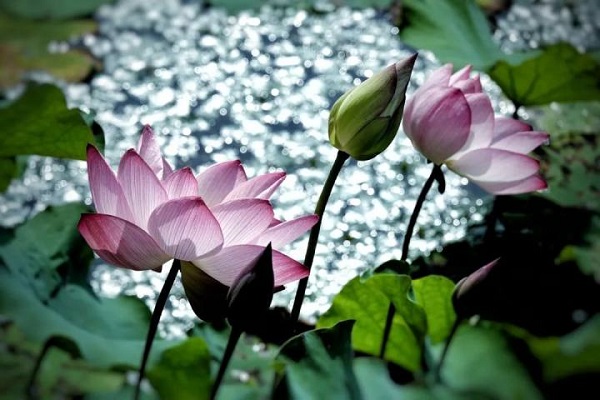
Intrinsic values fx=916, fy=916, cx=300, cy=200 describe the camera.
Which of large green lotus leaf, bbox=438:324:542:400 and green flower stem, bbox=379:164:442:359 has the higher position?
green flower stem, bbox=379:164:442:359

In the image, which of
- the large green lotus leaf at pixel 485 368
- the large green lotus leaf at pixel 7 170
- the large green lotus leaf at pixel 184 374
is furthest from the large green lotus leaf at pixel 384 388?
the large green lotus leaf at pixel 7 170

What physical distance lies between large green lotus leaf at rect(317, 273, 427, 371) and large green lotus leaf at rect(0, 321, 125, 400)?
22cm

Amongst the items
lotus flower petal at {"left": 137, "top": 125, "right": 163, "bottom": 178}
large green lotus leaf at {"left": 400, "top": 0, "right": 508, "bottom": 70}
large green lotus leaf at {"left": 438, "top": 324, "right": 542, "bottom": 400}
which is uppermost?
lotus flower petal at {"left": 137, "top": 125, "right": 163, "bottom": 178}

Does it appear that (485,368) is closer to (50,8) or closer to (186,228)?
(186,228)

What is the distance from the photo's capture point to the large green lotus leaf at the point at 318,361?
59cm

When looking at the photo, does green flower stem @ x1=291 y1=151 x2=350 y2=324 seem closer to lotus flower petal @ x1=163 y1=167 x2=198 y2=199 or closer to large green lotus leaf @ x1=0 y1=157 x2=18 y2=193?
lotus flower petal @ x1=163 y1=167 x2=198 y2=199

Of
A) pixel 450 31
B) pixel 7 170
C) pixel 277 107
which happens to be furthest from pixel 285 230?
pixel 277 107

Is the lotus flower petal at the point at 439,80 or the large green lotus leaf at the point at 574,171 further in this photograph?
the large green lotus leaf at the point at 574,171

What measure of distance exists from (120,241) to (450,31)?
68 centimetres

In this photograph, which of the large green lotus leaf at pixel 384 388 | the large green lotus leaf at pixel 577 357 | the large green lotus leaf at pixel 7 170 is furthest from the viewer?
the large green lotus leaf at pixel 7 170

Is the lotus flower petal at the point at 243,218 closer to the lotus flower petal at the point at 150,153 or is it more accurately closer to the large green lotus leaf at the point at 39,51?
the lotus flower petal at the point at 150,153

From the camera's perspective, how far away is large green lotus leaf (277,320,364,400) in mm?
592

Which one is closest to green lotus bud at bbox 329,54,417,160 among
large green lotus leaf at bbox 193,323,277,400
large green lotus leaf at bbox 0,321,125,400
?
large green lotus leaf at bbox 193,323,277,400

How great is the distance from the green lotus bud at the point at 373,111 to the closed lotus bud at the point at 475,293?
0.10m
